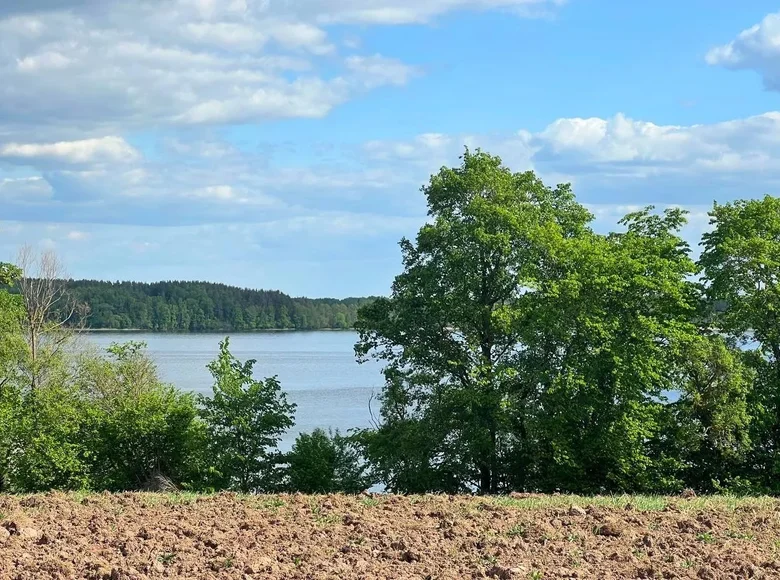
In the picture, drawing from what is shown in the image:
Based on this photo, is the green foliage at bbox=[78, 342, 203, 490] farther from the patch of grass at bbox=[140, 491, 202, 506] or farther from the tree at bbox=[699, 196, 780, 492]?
the patch of grass at bbox=[140, 491, 202, 506]

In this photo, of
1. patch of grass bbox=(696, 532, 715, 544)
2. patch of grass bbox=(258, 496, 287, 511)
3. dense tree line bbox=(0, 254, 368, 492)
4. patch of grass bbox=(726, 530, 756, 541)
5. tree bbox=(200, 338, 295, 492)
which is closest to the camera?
patch of grass bbox=(696, 532, 715, 544)

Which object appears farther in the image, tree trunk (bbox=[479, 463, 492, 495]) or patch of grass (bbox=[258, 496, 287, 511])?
tree trunk (bbox=[479, 463, 492, 495])

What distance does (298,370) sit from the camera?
8988 cm

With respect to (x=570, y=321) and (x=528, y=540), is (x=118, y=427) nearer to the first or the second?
(x=570, y=321)

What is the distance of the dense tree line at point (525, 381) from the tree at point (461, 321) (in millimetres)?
71

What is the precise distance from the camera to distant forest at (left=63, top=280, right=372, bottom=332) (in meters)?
119

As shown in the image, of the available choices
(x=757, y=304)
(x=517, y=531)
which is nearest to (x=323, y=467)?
(x=757, y=304)

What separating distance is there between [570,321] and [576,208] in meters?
7.32

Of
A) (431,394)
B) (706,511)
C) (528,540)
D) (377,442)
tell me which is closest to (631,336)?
(431,394)

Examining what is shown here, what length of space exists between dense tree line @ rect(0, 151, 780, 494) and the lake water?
46.4 ft

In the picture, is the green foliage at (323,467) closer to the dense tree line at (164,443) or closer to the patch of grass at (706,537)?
the dense tree line at (164,443)

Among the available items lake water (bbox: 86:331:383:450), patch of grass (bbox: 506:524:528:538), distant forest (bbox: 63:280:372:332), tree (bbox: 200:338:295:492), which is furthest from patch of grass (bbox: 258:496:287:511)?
distant forest (bbox: 63:280:372:332)

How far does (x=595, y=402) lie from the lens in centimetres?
3188

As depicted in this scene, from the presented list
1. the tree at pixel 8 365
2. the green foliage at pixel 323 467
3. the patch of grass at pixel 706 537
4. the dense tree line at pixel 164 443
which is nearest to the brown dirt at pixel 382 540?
the patch of grass at pixel 706 537
